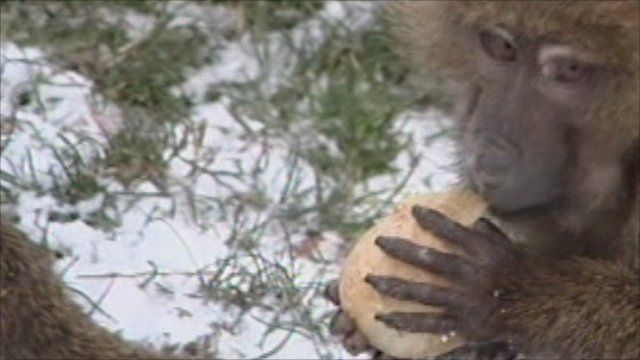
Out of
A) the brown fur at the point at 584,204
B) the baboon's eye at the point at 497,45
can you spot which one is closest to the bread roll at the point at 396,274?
the brown fur at the point at 584,204

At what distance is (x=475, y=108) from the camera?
5.33 metres

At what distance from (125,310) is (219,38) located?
158 cm

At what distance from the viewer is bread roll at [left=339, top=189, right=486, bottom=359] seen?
526cm

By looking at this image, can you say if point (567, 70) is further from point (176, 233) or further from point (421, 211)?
point (176, 233)

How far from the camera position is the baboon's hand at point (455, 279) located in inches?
205

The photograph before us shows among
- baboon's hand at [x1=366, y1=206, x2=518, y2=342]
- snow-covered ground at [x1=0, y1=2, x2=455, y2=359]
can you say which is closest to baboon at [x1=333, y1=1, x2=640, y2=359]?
baboon's hand at [x1=366, y1=206, x2=518, y2=342]

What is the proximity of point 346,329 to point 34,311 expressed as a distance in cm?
75

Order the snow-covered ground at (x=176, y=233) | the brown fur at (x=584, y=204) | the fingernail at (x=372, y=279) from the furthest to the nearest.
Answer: the snow-covered ground at (x=176, y=233) → the fingernail at (x=372, y=279) → the brown fur at (x=584, y=204)

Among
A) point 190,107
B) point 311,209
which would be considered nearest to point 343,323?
point 311,209

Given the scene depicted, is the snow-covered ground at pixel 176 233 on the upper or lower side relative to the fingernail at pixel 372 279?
upper

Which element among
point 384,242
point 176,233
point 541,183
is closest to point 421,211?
point 384,242

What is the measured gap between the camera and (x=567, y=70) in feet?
16.9

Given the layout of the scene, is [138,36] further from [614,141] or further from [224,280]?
[614,141]

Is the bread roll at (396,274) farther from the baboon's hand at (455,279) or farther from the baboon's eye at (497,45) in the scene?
the baboon's eye at (497,45)
